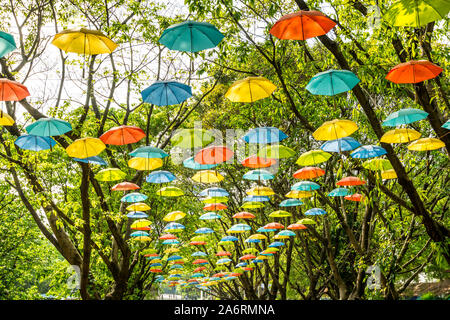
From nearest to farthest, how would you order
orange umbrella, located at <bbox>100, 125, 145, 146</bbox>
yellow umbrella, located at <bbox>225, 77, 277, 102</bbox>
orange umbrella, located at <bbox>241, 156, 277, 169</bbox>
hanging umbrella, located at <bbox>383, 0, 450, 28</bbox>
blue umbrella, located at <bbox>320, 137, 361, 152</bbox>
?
hanging umbrella, located at <bbox>383, 0, 450, 28</bbox> < yellow umbrella, located at <bbox>225, 77, 277, 102</bbox> < orange umbrella, located at <bbox>100, 125, 145, 146</bbox> < blue umbrella, located at <bbox>320, 137, 361, 152</bbox> < orange umbrella, located at <bbox>241, 156, 277, 169</bbox>

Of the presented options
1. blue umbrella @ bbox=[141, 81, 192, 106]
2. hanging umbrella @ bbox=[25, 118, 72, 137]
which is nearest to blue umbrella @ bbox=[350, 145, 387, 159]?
blue umbrella @ bbox=[141, 81, 192, 106]

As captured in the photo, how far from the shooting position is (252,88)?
5.13 metres

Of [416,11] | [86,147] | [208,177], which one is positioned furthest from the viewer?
[208,177]

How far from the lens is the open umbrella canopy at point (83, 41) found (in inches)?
178

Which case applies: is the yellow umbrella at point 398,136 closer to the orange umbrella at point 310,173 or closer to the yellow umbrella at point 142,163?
the orange umbrella at point 310,173

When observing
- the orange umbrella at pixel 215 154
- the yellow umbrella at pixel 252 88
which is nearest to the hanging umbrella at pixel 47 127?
the orange umbrella at pixel 215 154

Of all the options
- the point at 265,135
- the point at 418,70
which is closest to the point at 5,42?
the point at 265,135

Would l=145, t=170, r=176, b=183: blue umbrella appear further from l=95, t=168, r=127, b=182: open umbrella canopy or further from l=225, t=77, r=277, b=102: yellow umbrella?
l=225, t=77, r=277, b=102: yellow umbrella

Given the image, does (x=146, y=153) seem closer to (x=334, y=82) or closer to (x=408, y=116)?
(x=334, y=82)

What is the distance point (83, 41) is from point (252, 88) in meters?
2.22

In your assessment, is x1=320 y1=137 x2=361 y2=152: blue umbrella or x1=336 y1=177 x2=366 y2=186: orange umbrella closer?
x1=320 y1=137 x2=361 y2=152: blue umbrella

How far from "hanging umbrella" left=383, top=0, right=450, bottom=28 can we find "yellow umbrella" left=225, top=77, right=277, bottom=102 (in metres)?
1.72

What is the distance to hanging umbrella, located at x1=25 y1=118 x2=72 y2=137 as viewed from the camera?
18.3ft

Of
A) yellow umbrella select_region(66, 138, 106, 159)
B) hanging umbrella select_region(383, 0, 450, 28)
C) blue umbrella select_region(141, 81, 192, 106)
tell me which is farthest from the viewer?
yellow umbrella select_region(66, 138, 106, 159)
